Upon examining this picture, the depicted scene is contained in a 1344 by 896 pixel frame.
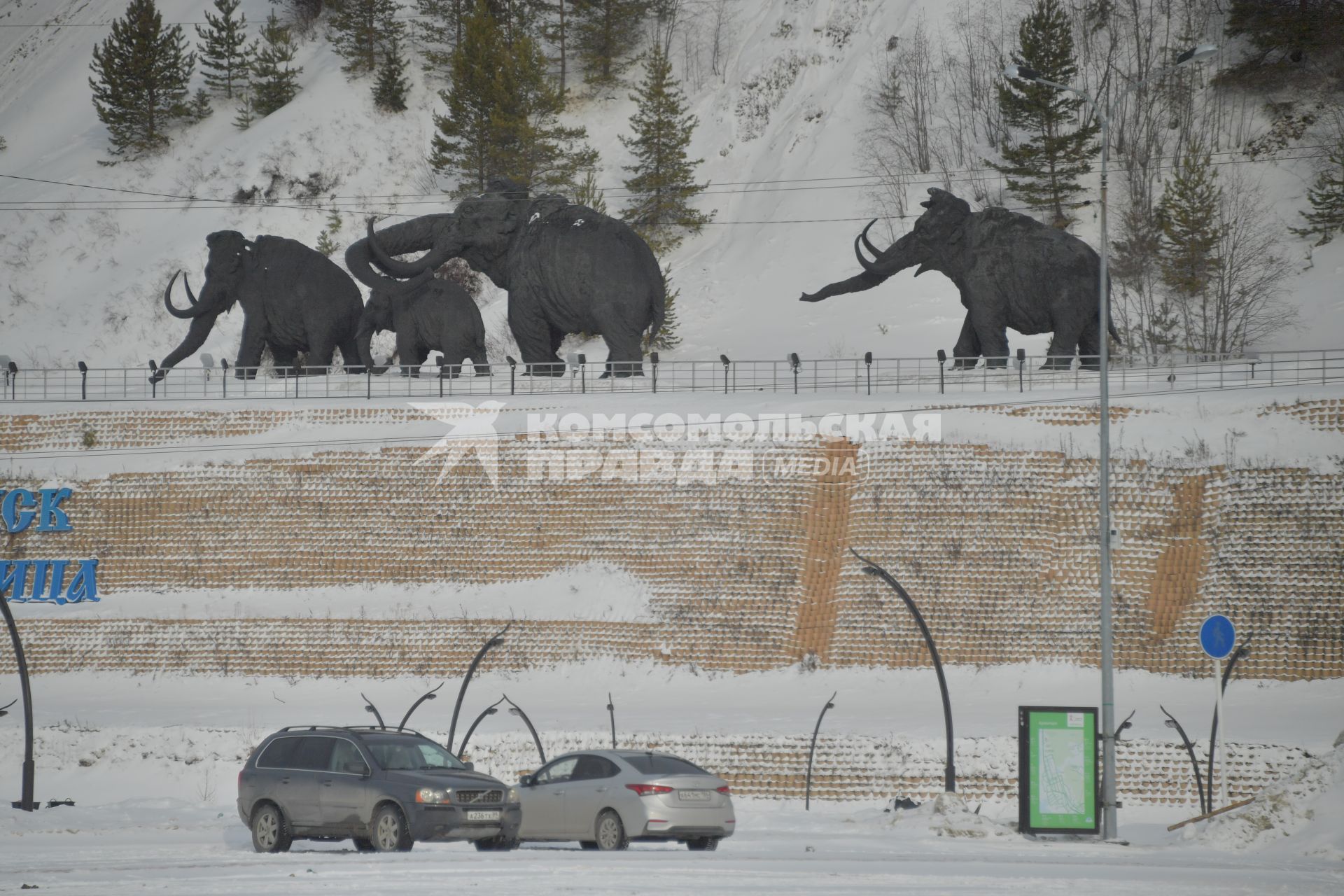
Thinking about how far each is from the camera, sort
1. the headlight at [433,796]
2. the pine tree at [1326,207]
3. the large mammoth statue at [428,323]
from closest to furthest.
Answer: the headlight at [433,796]
the large mammoth statue at [428,323]
the pine tree at [1326,207]

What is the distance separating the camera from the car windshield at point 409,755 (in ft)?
53.6

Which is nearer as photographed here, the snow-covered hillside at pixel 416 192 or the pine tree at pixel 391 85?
the snow-covered hillside at pixel 416 192

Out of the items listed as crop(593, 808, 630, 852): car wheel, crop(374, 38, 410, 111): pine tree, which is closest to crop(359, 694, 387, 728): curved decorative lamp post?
crop(593, 808, 630, 852): car wheel

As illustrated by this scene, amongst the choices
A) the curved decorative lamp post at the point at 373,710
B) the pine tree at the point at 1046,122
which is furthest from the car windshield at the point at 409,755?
the pine tree at the point at 1046,122

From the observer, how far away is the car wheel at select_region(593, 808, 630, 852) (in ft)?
54.9

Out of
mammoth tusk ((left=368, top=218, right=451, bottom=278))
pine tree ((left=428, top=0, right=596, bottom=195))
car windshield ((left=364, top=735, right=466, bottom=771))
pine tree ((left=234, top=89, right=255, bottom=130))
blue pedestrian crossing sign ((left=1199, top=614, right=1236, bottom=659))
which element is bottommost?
car windshield ((left=364, top=735, right=466, bottom=771))

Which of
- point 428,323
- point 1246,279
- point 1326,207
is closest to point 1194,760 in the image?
point 428,323

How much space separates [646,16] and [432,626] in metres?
60.0

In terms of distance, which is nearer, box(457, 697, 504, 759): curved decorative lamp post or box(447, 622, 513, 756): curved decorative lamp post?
box(457, 697, 504, 759): curved decorative lamp post

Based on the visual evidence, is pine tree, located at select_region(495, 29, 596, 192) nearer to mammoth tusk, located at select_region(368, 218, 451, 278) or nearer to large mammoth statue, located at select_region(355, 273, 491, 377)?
mammoth tusk, located at select_region(368, 218, 451, 278)

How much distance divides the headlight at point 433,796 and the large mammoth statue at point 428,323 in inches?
1041

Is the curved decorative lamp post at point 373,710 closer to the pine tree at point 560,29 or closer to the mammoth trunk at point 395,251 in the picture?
the mammoth trunk at point 395,251

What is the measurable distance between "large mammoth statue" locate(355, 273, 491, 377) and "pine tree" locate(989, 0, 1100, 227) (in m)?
29.0

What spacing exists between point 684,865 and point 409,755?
395cm
